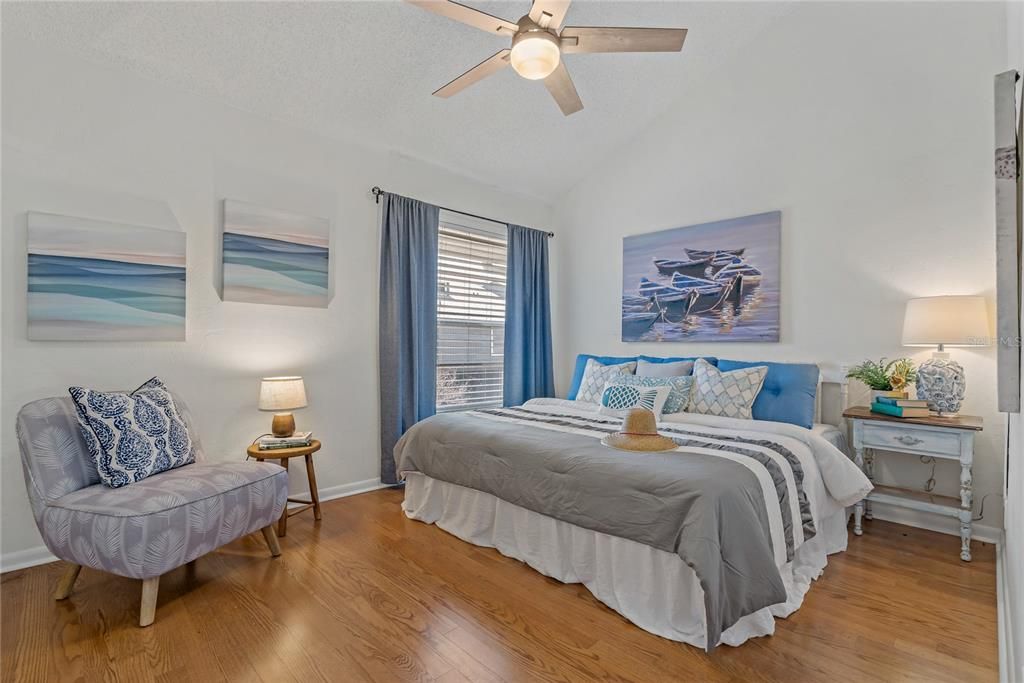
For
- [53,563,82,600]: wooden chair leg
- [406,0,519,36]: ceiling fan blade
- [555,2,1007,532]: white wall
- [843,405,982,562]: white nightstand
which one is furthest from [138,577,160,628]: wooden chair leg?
[555,2,1007,532]: white wall

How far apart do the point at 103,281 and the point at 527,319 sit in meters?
3.13

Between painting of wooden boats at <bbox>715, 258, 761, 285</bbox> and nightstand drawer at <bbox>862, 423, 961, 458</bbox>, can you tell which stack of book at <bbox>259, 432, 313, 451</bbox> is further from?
nightstand drawer at <bbox>862, 423, 961, 458</bbox>

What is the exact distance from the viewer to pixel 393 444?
372cm

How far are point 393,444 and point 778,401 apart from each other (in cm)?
268

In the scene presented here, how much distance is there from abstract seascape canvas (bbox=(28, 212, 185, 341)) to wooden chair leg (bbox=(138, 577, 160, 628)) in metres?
1.38

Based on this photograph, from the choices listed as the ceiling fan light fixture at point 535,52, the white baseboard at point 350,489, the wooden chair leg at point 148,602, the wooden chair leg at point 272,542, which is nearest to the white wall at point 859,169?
the ceiling fan light fixture at point 535,52

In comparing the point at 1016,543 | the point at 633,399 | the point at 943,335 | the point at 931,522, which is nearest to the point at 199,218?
the point at 633,399

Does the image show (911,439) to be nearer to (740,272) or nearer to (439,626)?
(740,272)

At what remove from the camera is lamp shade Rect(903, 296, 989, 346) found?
2668 millimetres

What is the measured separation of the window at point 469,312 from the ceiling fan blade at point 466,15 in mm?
2032

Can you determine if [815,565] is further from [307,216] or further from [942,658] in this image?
[307,216]

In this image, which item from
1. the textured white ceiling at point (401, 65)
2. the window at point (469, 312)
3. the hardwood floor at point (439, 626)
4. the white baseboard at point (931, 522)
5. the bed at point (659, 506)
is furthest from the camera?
the window at point (469, 312)

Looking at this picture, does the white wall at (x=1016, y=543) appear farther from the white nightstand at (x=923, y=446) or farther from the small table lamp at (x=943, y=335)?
the small table lamp at (x=943, y=335)

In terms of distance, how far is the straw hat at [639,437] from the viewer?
2256 millimetres
